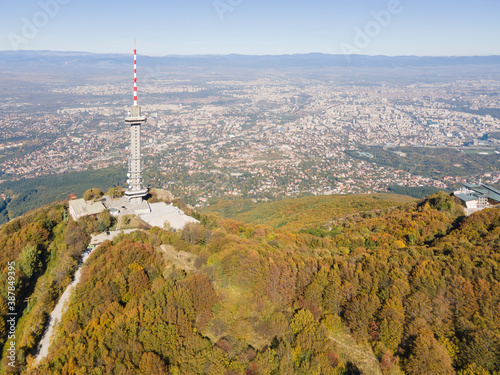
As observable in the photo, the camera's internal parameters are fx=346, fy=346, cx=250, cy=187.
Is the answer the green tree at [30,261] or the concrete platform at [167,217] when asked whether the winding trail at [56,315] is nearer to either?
the green tree at [30,261]

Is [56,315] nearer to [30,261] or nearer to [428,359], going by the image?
[30,261]

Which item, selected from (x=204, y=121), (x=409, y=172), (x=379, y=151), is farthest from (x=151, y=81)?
(x=409, y=172)

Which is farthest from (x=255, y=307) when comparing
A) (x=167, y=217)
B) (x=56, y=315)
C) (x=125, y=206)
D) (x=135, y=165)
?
(x=135, y=165)

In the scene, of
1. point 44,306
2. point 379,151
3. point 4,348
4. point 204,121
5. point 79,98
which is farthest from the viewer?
point 79,98

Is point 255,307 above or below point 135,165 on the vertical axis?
below

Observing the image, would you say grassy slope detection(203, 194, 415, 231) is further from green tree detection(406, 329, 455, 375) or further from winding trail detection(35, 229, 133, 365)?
green tree detection(406, 329, 455, 375)

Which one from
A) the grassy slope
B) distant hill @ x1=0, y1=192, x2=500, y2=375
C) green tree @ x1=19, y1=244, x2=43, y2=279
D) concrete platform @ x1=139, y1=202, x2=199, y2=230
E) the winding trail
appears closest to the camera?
distant hill @ x1=0, y1=192, x2=500, y2=375

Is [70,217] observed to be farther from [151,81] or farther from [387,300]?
[151,81]

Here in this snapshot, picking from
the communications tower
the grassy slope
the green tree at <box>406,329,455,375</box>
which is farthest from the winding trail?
the grassy slope
